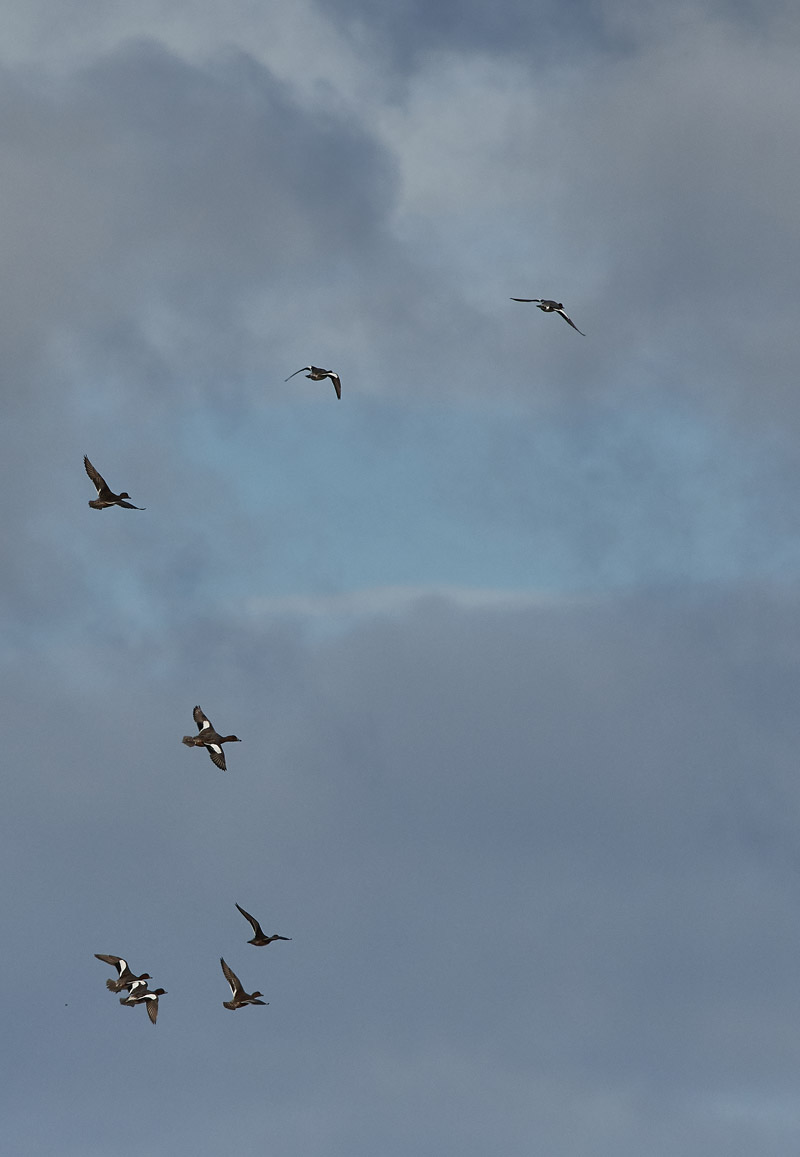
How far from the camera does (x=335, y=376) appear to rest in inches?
4601

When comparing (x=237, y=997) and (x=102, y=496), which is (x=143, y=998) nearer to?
(x=237, y=997)

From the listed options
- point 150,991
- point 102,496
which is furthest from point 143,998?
point 102,496

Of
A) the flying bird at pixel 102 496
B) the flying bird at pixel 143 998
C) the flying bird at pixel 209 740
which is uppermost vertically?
the flying bird at pixel 102 496

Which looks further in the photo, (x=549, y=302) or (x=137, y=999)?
(x=549, y=302)

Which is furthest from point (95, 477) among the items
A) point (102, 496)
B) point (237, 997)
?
point (237, 997)

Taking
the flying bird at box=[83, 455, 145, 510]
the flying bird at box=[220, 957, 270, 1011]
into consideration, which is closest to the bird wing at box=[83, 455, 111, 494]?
the flying bird at box=[83, 455, 145, 510]

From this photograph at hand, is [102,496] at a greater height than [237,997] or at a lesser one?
greater

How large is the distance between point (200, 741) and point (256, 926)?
37.2 ft

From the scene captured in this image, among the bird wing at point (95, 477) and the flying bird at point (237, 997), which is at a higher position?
the bird wing at point (95, 477)

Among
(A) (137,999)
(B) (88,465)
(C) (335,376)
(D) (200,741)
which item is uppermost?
(C) (335,376)

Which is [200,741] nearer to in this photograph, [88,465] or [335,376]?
[88,465]

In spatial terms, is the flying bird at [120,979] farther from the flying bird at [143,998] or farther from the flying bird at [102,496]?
the flying bird at [102,496]

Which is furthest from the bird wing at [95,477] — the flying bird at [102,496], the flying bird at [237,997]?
the flying bird at [237,997]

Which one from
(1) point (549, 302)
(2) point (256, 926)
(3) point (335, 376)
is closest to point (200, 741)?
(2) point (256, 926)
